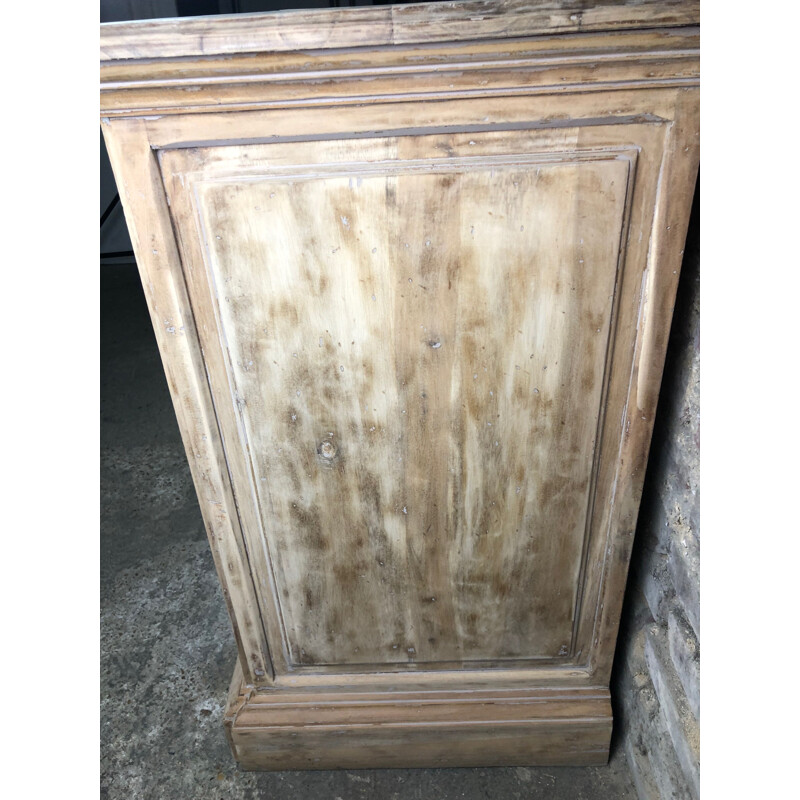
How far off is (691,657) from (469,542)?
447 millimetres

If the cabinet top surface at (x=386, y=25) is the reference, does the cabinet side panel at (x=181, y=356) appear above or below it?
below

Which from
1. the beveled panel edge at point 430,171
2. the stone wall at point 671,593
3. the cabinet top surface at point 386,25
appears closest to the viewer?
the cabinet top surface at point 386,25

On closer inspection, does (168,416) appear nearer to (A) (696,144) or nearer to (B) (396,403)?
(B) (396,403)

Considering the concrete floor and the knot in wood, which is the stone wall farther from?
the knot in wood

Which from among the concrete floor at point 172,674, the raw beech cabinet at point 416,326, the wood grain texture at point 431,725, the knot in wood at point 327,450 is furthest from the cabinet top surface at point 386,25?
the concrete floor at point 172,674

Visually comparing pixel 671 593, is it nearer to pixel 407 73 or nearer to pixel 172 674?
pixel 407 73

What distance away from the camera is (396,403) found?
1.15 metres

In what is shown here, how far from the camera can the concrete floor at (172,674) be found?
5.00 ft

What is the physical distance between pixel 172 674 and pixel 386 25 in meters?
1.68

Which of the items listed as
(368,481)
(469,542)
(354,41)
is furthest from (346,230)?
(469,542)

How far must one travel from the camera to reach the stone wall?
1.16 meters

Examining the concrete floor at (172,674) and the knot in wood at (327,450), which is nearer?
Result: the knot in wood at (327,450)

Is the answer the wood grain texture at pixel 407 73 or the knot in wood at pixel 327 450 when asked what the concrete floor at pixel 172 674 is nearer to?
the knot in wood at pixel 327 450

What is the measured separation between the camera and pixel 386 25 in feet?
2.77
